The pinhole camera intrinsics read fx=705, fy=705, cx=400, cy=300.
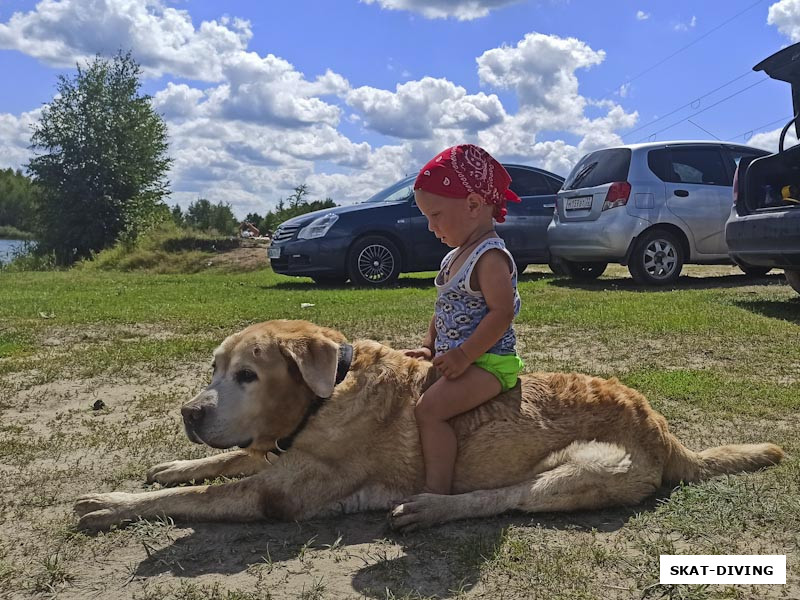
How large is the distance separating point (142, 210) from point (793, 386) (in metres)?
32.2

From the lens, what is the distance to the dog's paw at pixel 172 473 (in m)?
3.58

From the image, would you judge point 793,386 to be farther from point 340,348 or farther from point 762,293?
point 762,293

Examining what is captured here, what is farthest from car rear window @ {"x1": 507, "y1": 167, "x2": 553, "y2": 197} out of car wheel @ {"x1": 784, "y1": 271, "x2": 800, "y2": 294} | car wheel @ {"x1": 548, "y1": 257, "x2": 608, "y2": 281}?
car wheel @ {"x1": 784, "y1": 271, "x2": 800, "y2": 294}

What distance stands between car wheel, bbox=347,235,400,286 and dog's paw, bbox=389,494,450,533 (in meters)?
10.0

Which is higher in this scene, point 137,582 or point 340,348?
point 340,348

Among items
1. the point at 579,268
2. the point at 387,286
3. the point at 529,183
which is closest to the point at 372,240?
the point at 387,286

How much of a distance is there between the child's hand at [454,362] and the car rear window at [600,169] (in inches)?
356

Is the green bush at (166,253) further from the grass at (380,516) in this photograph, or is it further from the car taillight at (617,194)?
the car taillight at (617,194)

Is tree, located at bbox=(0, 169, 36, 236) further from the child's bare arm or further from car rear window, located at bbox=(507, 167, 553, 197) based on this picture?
the child's bare arm

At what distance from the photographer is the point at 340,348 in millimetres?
3420

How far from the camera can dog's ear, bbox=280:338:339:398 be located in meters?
3.23

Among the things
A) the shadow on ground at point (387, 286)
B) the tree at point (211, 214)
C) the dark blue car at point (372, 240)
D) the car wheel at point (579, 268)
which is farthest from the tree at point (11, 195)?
the car wheel at point (579, 268)

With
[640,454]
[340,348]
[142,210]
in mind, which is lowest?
[640,454]

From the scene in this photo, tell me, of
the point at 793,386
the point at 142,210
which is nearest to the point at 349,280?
the point at 793,386
